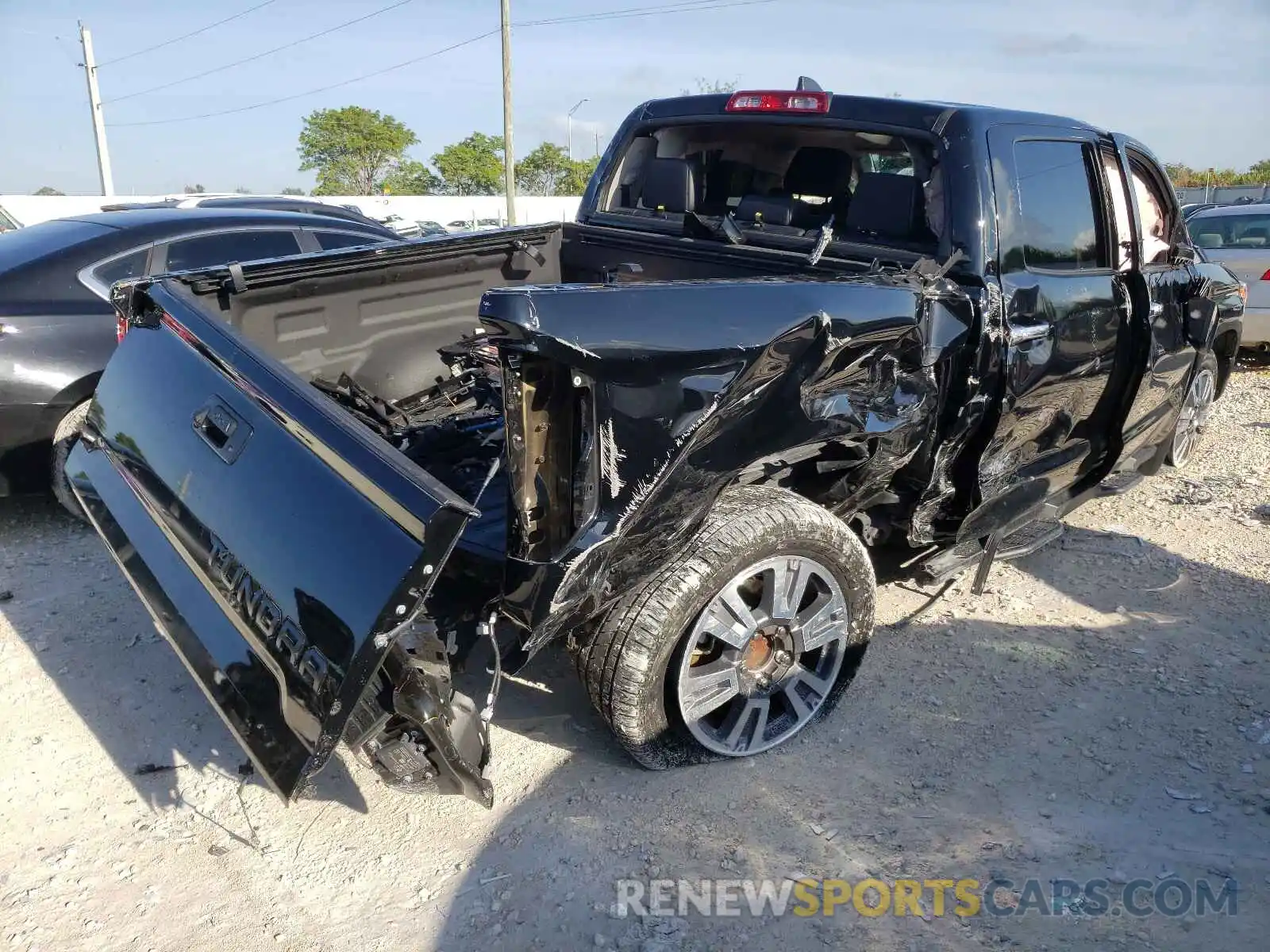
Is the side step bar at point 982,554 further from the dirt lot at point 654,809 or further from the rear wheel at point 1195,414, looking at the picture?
the rear wheel at point 1195,414

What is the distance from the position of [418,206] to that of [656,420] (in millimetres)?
35643

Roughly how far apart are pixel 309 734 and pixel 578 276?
2950 millimetres

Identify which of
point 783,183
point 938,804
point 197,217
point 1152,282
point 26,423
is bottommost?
point 938,804

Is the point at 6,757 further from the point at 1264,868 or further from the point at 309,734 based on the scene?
the point at 1264,868

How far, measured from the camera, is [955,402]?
316 cm

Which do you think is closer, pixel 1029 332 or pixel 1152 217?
pixel 1029 332

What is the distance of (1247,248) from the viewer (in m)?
9.22

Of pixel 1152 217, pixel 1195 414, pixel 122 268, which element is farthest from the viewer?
pixel 1195 414

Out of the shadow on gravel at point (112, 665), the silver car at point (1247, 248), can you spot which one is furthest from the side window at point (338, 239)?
the silver car at point (1247, 248)

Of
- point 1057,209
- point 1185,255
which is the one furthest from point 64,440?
point 1185,255

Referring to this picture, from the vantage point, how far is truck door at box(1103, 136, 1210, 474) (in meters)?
3.94

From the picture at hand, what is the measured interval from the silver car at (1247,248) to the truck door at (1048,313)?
589cm

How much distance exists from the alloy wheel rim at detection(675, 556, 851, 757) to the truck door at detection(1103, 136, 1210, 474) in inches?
82.0

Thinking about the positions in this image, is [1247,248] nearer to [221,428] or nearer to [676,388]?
[676,388]
